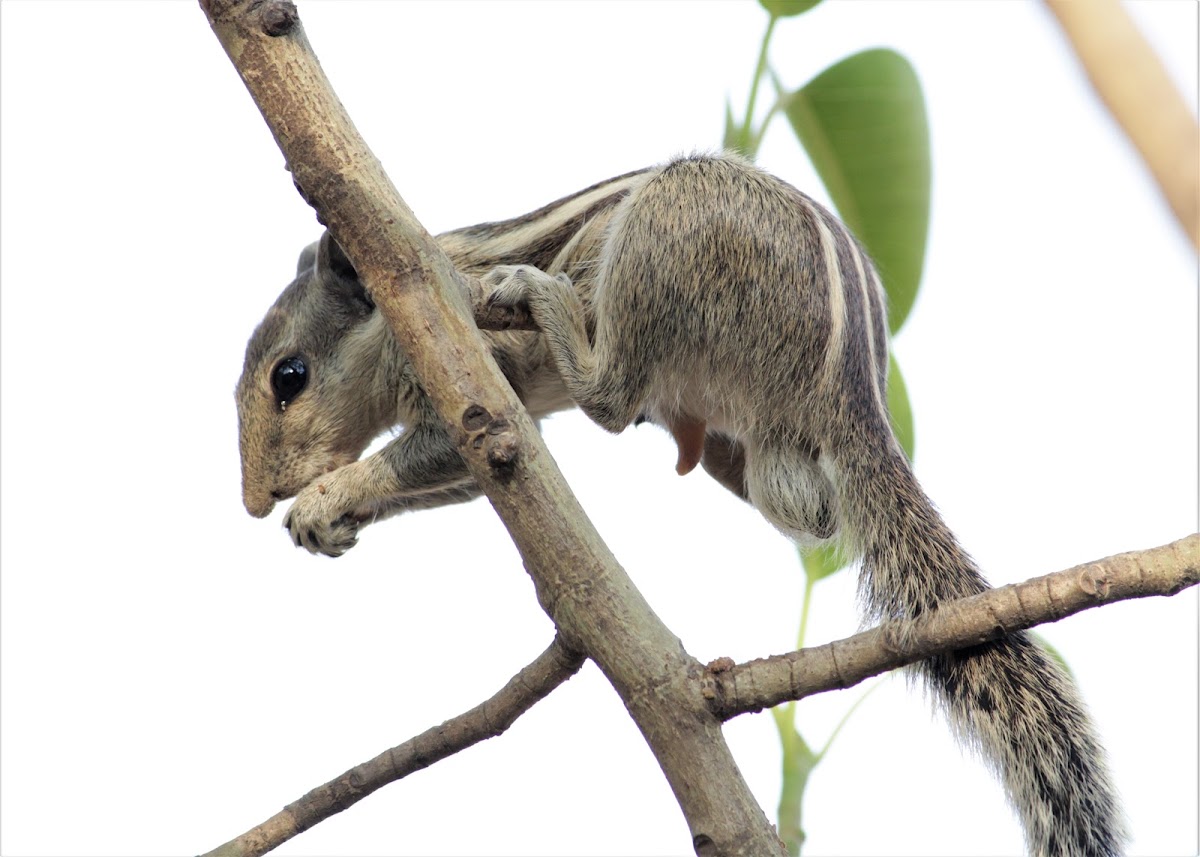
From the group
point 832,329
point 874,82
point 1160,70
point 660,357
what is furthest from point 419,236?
point 874,82

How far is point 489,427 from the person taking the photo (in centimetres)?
174

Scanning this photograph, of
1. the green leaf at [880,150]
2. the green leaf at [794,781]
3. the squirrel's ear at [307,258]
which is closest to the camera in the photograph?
the green leaf at [794,781]

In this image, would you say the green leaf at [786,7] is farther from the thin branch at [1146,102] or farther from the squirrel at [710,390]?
the thin branch at [1146,102]

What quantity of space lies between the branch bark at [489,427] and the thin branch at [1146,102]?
43.5 inches

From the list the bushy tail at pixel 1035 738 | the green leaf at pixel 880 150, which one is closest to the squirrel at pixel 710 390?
the bushy tail at pixel 1035 738

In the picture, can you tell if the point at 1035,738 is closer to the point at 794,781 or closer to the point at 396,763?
the point at 794,781

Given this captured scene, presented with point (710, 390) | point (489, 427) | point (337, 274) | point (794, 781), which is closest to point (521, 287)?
point (710, 390)

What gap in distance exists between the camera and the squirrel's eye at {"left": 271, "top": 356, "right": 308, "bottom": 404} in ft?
10.0

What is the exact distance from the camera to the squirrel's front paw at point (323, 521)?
9.12 ft

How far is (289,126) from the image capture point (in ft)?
6.25

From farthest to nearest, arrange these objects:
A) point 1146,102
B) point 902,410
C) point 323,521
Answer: point 902,410
point 323,521
point 1146,102

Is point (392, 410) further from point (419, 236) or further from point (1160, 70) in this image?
point (1160, 70)

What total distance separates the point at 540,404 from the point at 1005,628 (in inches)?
60.9

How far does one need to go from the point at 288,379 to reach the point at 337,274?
29 cm
